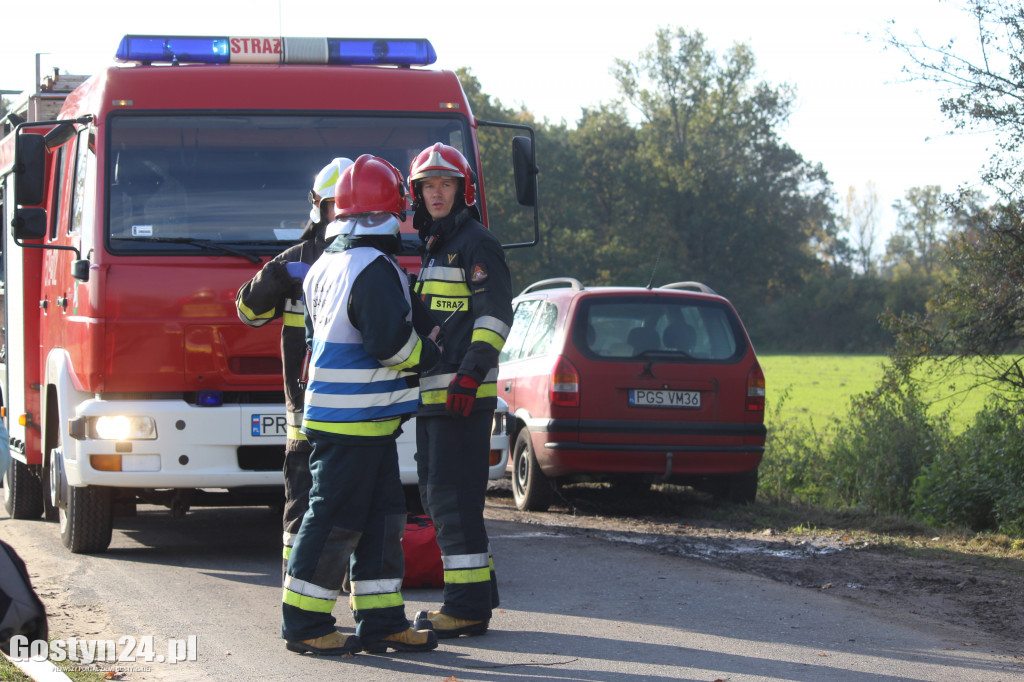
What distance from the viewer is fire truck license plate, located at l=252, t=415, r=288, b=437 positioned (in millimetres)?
6852

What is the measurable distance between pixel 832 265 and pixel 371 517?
3179 inches

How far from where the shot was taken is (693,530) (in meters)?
8.79

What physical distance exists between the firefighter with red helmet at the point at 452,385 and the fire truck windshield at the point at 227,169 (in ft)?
6.06

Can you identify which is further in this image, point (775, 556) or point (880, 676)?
point (775, 556)

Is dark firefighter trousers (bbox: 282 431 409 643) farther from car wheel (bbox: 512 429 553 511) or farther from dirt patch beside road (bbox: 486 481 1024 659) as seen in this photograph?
car wheel (bbox: 512 429 553 511)

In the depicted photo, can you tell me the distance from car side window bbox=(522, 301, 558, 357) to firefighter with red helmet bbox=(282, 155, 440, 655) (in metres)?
4.74

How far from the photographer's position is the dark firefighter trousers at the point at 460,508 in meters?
5.36

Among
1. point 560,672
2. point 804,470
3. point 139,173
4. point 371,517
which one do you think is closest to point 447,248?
point 371,517

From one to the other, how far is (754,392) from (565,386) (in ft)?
4.99

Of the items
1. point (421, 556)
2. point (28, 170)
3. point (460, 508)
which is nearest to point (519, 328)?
point (421, 556)

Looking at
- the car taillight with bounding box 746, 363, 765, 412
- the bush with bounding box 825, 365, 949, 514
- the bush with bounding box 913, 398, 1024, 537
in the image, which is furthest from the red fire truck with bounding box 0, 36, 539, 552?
the bush with bounding box 825, 365, 949, 514

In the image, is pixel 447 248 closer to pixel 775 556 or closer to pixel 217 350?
pixel 217 350

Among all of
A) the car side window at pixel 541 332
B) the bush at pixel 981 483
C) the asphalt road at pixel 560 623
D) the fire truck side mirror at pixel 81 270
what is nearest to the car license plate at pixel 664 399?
the car side window at pixel 541 332

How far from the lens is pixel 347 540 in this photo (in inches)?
197
